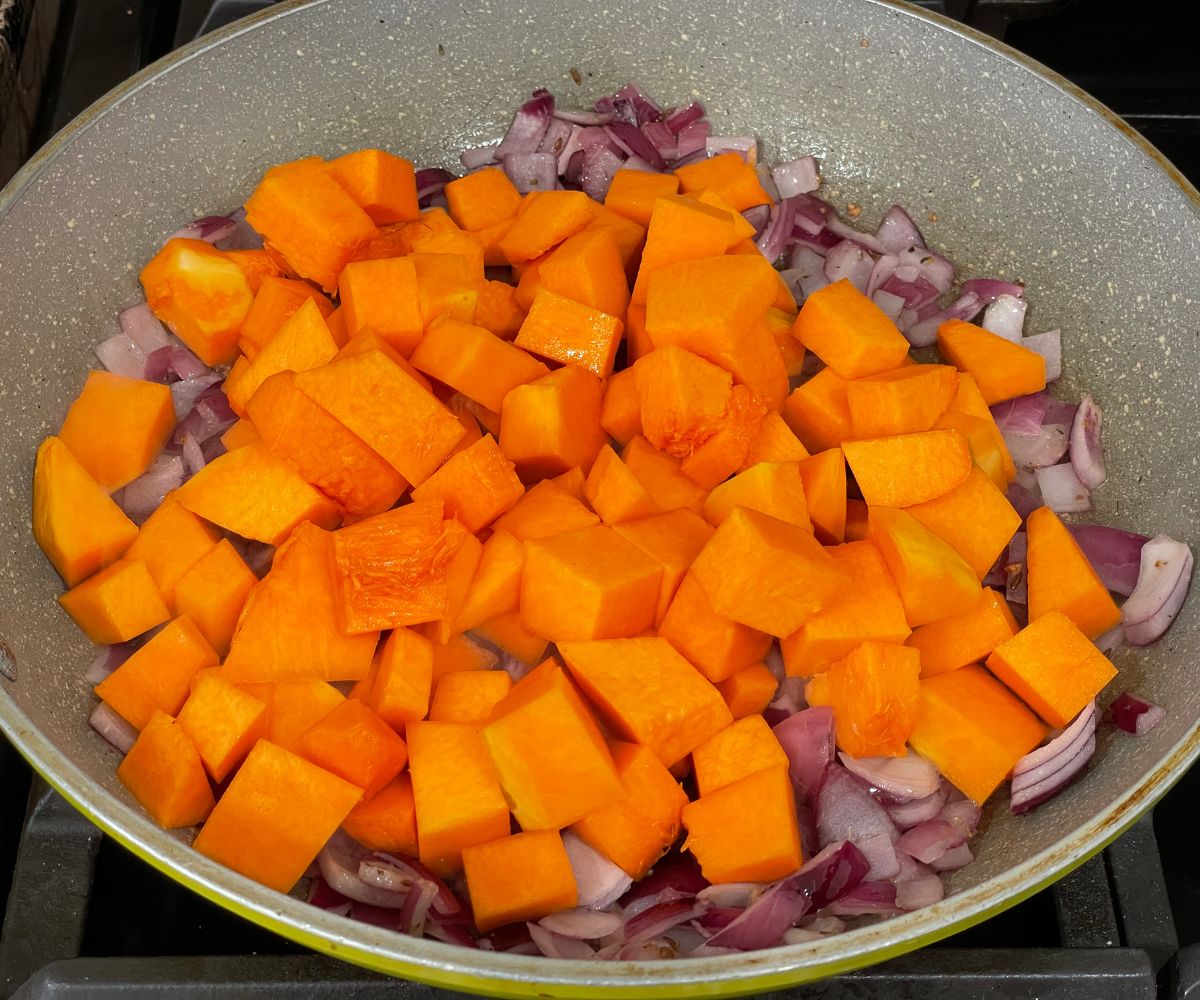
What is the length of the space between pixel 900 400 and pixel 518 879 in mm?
832

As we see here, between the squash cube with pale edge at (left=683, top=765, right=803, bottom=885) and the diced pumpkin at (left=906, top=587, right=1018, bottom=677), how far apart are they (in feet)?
0.99

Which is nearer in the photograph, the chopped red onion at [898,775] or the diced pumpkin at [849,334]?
the chopped red onion at [898,775]

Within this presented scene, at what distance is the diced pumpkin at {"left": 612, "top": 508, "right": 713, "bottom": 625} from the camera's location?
1.40 m

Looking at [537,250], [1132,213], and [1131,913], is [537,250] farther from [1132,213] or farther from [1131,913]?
[1131,913]

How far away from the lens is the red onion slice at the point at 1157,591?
146cm

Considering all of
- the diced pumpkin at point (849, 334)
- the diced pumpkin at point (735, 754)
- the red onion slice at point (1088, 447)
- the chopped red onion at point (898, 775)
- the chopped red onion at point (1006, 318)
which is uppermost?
the diced pumpkin at point (849, 334)

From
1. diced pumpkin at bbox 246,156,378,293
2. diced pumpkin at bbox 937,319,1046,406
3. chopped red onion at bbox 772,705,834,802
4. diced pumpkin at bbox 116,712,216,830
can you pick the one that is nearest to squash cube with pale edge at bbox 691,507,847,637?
chopped red onion at bbox 772,705,834,802

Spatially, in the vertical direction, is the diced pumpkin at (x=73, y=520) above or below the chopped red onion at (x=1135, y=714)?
above

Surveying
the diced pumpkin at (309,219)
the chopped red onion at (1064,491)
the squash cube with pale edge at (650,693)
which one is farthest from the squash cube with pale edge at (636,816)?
the diced pumpkin at (309,219)

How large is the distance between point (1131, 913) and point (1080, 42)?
1874 millimetres

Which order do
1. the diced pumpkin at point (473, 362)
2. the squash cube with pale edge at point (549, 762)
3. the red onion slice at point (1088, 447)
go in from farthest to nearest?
the red onion slice at point (1088, 447)
the diced pumpkin at point (473, 362)
the squash cube with pale edge at point (549, 762)

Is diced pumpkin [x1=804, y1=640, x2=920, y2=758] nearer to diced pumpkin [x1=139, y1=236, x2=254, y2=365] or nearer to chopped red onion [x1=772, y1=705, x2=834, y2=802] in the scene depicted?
chopped red onion [x1=772, y1=705, x2=834, y2=802]

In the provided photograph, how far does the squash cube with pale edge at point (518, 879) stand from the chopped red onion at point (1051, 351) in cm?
112

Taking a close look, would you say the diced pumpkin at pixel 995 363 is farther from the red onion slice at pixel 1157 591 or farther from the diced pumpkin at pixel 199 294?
the diced pumpkin at pixel 199 294
